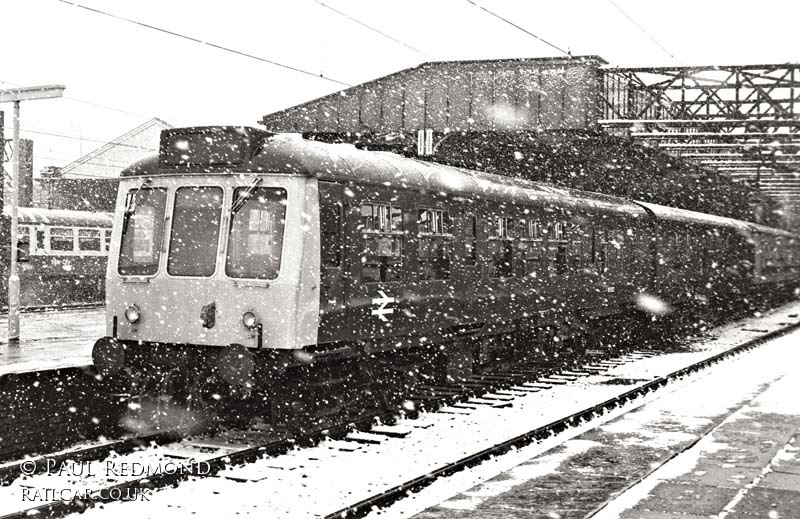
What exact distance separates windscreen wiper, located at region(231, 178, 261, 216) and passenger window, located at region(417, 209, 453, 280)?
2.38 metres

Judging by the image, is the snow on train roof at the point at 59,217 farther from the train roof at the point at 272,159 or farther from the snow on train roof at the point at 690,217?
the train roof at the point at 272,159

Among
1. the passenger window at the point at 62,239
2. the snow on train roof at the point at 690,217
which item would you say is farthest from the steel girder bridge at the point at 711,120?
the passenger window at the point at 62,239

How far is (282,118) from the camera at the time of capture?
107 feet

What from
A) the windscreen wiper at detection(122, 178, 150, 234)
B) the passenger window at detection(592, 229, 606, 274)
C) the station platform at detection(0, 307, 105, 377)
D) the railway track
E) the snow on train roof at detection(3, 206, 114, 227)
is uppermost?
the snow on train roof at detection(3, 206, 114, 227)

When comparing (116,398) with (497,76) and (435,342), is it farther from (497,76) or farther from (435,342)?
(497,76)

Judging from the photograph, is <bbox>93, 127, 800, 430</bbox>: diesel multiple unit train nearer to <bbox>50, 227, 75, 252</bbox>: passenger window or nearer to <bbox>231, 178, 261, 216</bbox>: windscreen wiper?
<bbox>231, 178, 261, 216</bbox>: windscreen wiper

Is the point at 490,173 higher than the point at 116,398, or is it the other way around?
the point at 490,173

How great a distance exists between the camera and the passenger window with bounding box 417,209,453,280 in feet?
37.7

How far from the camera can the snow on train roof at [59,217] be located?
2566 cm

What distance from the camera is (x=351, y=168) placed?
33.6 feet

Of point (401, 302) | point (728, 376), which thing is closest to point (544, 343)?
point (728, 376)

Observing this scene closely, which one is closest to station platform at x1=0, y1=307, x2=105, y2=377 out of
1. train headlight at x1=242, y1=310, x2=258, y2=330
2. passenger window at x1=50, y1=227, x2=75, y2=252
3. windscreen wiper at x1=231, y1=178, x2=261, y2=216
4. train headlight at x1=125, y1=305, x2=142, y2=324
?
train headlight at x1=125, y1=305, x2=142, y2=324

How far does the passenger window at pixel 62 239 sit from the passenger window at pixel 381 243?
1813 cm

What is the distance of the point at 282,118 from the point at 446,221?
70.6 ft
